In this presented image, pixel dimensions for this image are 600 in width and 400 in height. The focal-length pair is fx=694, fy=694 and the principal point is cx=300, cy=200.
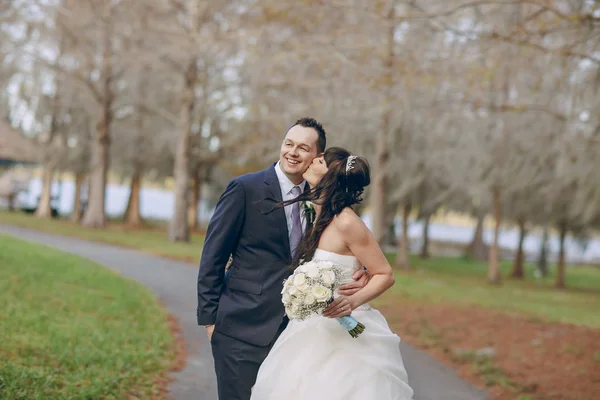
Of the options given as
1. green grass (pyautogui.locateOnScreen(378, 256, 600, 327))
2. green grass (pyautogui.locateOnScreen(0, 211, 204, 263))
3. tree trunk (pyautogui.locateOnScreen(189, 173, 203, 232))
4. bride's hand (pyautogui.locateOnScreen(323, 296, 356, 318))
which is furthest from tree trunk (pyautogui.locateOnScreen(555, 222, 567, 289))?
bride's hand (pyautogui.locateOnScreen(323, 296, 356, 318))

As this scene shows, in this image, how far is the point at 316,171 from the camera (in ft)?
12.7

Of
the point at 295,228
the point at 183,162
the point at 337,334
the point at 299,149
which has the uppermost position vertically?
the point at 183,162

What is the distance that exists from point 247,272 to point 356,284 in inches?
25.2

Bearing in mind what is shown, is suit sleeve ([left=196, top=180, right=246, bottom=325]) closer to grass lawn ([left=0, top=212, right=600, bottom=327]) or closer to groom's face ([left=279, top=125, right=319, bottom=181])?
groom's face ([left=279, top=125, right=319, bottom=181])

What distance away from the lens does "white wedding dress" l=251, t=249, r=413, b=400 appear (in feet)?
12.1

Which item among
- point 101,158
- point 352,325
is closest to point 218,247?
point 352,325

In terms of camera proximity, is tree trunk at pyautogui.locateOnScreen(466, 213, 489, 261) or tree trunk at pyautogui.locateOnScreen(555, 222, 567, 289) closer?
tree trunk at pyautogui.locateOnScreen(555, 222, 567, 289)

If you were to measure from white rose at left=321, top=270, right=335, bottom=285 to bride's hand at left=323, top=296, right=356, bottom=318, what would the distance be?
0.14 metres

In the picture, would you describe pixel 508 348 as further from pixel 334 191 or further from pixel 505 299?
pixel 505 299

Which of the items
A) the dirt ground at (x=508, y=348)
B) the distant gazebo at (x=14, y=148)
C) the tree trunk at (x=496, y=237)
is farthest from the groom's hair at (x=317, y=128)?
the distant gazebo at (x=14, y=148)

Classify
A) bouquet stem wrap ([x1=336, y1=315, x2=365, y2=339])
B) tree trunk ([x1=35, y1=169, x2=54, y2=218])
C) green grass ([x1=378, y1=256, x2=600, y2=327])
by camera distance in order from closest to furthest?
bouquet stem wrap ([x1=336, y1=315, x2=365, y2=339]) < green grass ([x1=378, y1=256, x2=600, y2=327]) < tree trunk ([x1=35, y1=169, x2=54, y2=218])

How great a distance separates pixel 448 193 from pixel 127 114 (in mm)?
15735

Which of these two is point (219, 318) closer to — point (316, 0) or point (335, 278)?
point (335, 278)

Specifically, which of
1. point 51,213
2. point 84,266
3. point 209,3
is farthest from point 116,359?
point 51,213
